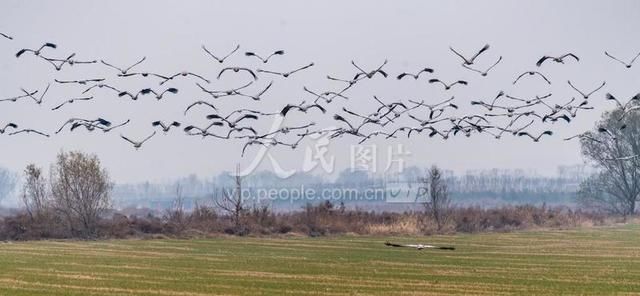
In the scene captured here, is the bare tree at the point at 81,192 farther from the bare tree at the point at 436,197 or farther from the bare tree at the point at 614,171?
the bare tree at the point at 614,171

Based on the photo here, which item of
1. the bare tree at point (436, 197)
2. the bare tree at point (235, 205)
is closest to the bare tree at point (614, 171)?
the bare tree at point (436, 197)

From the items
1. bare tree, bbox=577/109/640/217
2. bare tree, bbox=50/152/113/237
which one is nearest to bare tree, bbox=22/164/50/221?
bare tree, bbox=50/152/113/237

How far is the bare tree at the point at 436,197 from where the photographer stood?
7600 centimetres

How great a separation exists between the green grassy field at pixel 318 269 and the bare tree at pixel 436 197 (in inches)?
879

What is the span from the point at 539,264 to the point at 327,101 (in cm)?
1775

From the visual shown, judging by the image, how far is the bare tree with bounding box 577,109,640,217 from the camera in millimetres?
97938

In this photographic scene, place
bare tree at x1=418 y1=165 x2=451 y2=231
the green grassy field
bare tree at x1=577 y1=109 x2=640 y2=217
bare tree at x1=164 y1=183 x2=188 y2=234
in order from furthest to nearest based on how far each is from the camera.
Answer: bare tree at x1=577 y1=109 x2=640 y2=217
bare tree at x1=418 y1=165 x2=451 y2=231
bare tree at x1=164 y1=183 x2=188 y2=234
the green grassy field

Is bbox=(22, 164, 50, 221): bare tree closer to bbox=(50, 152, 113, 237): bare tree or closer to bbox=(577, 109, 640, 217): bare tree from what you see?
bbox=(50, 152, 113, 237): bare tree

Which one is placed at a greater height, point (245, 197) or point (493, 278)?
point (245, 197)

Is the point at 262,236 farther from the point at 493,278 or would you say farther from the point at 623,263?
the point at 493,278

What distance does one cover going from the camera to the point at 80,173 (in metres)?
70.8

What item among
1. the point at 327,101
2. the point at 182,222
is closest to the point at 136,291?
the point at 327,101

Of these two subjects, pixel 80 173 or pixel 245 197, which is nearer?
pixel 80 173

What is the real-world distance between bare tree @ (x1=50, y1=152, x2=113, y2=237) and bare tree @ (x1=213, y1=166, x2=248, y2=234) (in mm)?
8798
